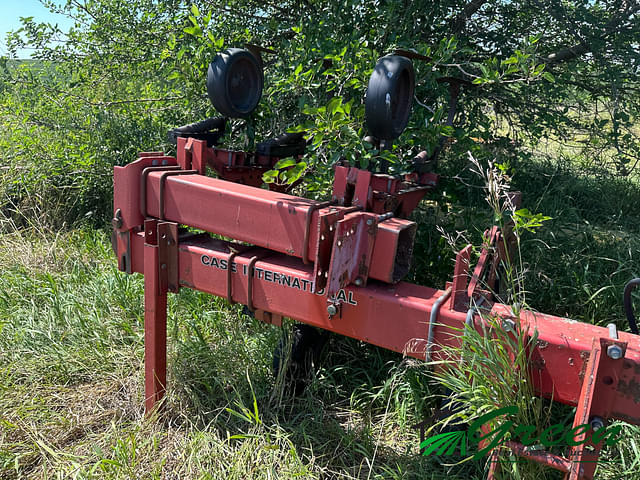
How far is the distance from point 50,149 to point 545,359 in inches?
214

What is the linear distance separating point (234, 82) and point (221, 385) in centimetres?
168

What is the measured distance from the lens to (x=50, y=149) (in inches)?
228

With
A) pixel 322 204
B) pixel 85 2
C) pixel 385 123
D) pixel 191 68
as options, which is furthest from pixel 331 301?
pixel 85 2

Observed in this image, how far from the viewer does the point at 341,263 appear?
7.07ft

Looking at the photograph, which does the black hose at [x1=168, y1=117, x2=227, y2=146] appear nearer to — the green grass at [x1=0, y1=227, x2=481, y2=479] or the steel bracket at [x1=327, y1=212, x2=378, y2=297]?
the green grass at [x1=0, y1=227, x2=481, y2=479]

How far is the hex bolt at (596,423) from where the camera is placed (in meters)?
1.73

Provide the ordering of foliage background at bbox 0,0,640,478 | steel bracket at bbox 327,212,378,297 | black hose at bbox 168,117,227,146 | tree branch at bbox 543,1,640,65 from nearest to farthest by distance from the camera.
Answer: steel bracket at bbox 327,212,378,297
foliage background at bbox 0,0,640,478
black hose at bbox 168,117,227,146
tree branch at bbox 543,1,640,65

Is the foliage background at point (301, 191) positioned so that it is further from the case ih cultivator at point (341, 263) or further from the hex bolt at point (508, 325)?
the hex bolt at point (508, 325)

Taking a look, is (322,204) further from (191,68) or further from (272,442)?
(191,68)

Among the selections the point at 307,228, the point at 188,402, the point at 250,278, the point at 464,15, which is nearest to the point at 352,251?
the point at 307,228

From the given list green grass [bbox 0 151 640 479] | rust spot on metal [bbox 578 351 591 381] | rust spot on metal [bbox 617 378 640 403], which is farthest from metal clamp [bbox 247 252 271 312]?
rust spot on metal [bbox 617 378 640 403]

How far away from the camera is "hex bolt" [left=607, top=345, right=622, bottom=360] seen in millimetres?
1680

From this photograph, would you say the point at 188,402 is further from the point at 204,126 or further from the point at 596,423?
the point at 596,423

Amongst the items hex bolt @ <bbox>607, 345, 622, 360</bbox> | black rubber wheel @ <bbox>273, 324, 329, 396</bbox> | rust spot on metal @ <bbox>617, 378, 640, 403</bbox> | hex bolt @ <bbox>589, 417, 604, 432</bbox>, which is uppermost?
hex bolt @ <bbox>607, 345, 622, 360</bbox>
